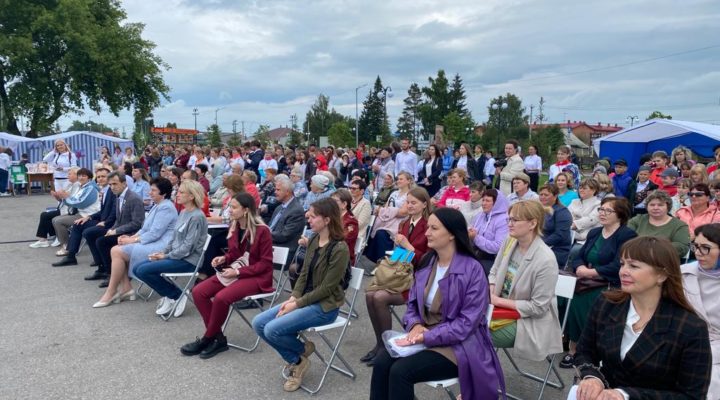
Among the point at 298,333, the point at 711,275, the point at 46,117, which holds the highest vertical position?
the point at 46,117

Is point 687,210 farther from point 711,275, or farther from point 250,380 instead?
point 250,380

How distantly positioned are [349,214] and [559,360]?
103 inches

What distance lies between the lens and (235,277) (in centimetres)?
471

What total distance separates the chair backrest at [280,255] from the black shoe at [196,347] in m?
0.98

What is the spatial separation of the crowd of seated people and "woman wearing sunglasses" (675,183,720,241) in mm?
14

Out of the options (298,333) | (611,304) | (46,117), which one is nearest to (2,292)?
(298,333)

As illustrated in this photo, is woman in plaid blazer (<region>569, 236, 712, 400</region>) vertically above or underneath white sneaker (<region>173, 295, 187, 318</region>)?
above

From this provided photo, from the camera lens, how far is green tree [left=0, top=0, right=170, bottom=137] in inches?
1008

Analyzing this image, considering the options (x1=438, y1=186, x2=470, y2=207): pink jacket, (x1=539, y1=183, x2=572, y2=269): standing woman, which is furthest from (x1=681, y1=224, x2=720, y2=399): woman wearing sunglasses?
(x1=438, y1=186, x2=470, y2=207): pink jacket

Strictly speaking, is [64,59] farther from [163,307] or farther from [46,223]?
[163,307]

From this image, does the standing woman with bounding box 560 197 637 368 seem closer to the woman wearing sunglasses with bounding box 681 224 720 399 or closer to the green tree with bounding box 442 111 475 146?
the woman wearing sunglasses with bounding box 681 224 720 399

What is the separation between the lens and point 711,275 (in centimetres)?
323

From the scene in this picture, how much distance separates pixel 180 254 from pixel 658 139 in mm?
14363

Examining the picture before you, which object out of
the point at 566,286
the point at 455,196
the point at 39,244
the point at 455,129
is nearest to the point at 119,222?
the point at 39,244
